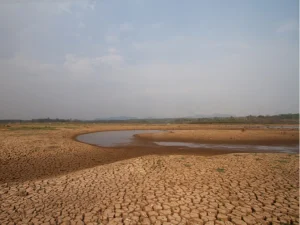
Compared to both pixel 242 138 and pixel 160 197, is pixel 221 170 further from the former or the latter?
pixel 242 138

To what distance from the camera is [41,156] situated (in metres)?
12.3

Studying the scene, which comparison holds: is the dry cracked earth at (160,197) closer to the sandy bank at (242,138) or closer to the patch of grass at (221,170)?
the patch of grass at (221,170)

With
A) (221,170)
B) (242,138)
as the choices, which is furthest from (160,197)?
(242,138)

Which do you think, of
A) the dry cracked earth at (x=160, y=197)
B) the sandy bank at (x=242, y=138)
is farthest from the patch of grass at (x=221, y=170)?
the sandy bank at (x=242, y=138)

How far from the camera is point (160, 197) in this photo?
5.57 meters

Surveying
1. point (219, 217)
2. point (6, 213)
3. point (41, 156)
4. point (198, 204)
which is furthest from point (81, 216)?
point (41, 156)

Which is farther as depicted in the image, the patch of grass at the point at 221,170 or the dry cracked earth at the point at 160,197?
the patch of grass at the point at 221,170

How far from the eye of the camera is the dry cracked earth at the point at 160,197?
4.51m

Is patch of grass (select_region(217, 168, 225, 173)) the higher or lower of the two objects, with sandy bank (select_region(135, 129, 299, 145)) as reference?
higher

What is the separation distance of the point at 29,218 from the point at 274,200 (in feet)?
23.6

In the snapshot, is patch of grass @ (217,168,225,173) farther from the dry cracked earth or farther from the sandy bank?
the sandy bank

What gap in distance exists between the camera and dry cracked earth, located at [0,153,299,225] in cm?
451

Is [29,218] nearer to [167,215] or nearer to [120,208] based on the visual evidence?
[120,208]

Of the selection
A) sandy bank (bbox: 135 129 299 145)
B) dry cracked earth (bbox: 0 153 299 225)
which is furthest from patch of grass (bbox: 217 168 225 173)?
sandy bank (bbox: 135 129 299 145)
